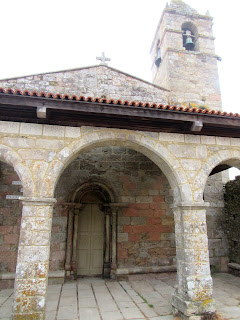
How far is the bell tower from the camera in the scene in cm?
810

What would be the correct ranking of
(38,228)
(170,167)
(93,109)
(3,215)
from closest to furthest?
(38,228)
(93,109)
(170,167)
(3,215)

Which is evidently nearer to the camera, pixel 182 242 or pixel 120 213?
pixel 182 242

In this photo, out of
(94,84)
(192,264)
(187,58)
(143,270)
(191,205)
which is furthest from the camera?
(187,58)

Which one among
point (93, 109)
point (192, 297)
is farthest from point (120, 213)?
point (93, 109)

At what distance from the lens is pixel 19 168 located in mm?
3461

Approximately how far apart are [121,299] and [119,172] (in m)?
2.88

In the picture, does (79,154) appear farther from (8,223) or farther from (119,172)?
Result: (8,223)

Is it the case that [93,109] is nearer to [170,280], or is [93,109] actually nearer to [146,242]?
[146,242]

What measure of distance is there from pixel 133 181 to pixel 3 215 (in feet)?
10.6

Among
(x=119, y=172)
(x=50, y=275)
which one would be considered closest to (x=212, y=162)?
(x=119, y=172)

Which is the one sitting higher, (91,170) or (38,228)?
(91,170)

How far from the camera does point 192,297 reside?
342 cm

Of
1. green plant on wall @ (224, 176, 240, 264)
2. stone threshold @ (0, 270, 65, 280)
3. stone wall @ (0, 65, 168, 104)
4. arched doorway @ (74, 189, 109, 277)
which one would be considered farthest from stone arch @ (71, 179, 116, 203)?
green plant on wall @ (224, 176, 240, 264)

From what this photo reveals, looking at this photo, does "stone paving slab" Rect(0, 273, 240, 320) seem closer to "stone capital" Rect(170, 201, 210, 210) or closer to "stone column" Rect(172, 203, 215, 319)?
"stone column" Rect(172, 203, 215, 319)
